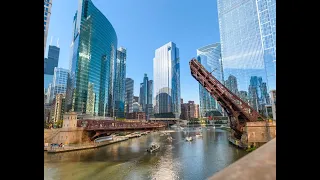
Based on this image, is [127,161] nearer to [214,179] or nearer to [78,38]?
[214,179]

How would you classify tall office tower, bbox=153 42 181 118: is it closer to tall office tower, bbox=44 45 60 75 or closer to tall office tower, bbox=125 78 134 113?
tall office tower, bbox=125 78 134 113

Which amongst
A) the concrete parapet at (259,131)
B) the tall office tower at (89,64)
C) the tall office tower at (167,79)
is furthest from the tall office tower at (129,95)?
the concrete parapet at (259,131)

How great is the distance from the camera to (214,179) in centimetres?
103

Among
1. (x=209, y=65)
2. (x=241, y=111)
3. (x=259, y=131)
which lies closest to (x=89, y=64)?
(x=241, y=111)

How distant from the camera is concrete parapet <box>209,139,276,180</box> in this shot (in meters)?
0.99

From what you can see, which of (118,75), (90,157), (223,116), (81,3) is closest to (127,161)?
(90,157)

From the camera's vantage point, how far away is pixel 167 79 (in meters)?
113

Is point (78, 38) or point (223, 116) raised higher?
point (78, 38)

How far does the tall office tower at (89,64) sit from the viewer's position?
182ft

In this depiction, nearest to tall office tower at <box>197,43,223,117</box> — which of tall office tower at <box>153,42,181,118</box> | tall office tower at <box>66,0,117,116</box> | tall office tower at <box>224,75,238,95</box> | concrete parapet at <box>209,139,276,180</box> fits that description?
tall office tower at <box>153,42,181,118</box>

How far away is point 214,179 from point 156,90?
112 meters

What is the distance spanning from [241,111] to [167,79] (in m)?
93.9
